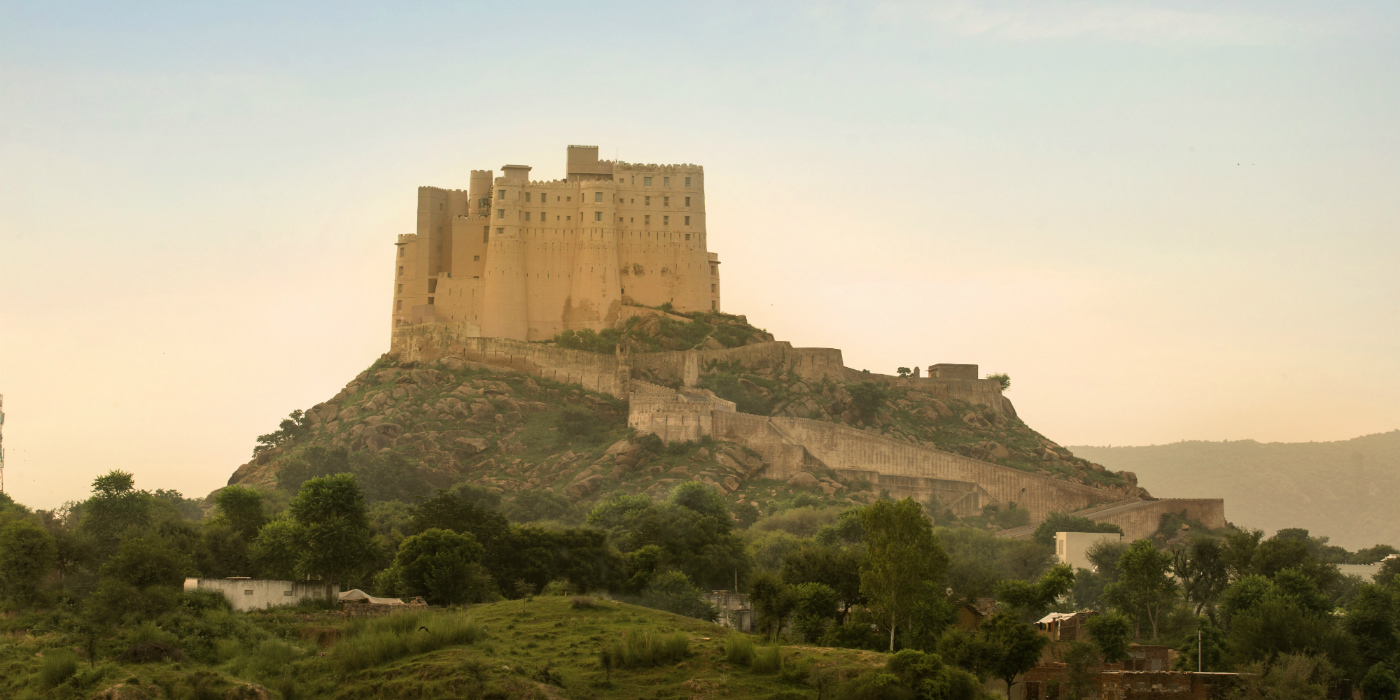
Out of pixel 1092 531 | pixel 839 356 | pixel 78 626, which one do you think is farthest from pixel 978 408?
pixel 78 626

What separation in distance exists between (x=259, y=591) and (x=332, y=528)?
13.0 ft

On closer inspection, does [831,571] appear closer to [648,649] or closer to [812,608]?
[812,608]

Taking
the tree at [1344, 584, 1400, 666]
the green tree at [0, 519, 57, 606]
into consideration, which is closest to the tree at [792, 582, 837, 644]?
the tree at [1344, 584, 1400, 666]

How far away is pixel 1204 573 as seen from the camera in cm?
5600

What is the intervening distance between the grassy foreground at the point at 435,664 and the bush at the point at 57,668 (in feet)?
0.12

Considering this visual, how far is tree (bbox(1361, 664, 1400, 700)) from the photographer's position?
A: 42469 mm

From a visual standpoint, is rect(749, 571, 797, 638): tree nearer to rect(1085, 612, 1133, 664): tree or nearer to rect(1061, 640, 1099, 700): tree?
rect(1061, 640, 1099, 700): tree

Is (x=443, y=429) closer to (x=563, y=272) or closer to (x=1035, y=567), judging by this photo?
(x=563, y=272)

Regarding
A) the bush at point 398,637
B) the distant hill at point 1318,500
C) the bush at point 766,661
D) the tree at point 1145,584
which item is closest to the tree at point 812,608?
the bush at point 766,661

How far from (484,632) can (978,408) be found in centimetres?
5615

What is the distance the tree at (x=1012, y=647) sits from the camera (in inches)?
1531

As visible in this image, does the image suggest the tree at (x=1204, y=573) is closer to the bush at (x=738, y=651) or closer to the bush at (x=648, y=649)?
the bush at (x=738, y=651)

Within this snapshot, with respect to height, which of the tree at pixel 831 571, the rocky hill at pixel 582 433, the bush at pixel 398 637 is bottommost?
the bush at pixel 398 637

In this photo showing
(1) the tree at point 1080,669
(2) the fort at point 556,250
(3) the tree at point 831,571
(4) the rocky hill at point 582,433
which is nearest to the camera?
(1) the tree at point 1080,669
